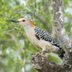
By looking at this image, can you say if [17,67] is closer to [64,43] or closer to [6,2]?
[6,2]

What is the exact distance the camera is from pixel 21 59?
9078 mm

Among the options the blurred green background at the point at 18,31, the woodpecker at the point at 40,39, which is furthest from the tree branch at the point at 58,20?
the blurred green background at the point at 18,31

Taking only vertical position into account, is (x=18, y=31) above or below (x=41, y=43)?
below

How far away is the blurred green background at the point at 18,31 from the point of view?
880 cm

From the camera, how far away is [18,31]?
9.14 meters

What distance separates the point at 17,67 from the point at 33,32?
167 cm

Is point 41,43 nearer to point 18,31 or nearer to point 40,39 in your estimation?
point 40,39

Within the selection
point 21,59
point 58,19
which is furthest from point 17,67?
point 58,19

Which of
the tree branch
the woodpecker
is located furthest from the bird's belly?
the tree branch

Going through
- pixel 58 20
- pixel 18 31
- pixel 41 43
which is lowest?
pixel 18 31

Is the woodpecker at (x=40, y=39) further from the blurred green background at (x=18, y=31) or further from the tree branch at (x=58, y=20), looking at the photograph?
the blurred green background at (x=18, y=31)

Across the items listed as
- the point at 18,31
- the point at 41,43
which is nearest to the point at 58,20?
the point at 41,43

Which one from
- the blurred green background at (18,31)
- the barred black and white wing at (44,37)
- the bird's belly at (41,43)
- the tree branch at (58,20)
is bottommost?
the blurred green background at (18,31)

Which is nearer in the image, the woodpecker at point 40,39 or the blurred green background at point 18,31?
the woodpecker at point 40,39
